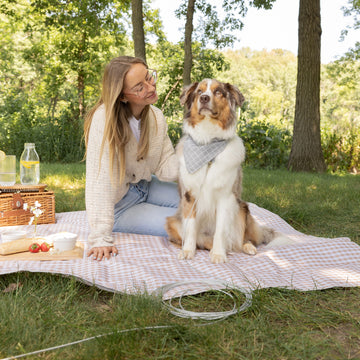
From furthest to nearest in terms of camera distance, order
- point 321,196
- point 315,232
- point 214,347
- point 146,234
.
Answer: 1. point 321,196
2. point 315,232
3. point 146,234
4. point 214,347

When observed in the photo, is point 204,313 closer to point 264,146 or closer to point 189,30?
point 264,146

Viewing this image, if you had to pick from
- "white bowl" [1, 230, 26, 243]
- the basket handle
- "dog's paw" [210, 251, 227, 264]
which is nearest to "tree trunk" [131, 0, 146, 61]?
the basket handle

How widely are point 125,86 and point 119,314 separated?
1.76m

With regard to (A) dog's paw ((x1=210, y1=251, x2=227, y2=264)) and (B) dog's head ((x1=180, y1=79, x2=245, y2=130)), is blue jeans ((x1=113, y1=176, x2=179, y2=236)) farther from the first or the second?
(B) dog's head ((x1=180, y1=79, x2=245, y2=130))

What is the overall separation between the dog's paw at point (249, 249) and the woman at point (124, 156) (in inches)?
31.3

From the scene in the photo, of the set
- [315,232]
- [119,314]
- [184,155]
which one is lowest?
[315,232]

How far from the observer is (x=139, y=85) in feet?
10.0

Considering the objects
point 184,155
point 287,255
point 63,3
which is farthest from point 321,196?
point 63,3

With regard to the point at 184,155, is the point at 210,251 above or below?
below

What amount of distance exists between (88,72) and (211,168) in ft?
50.6

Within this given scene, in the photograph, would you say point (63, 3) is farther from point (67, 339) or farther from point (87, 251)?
point (67, 339)

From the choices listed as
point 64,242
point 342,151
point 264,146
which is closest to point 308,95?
point 264,146

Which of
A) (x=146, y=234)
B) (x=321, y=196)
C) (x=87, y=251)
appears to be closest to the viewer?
(x=87, y=251)

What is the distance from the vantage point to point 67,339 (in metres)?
1.79
